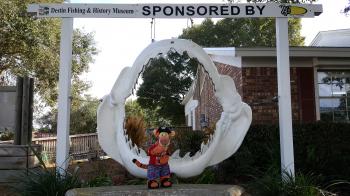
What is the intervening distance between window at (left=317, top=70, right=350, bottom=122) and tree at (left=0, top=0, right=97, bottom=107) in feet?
38.0

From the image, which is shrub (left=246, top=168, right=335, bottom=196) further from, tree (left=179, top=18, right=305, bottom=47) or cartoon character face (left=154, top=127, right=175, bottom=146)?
tree (left=179, top=18, right=305, bottom=47)

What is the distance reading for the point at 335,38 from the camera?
1809cm

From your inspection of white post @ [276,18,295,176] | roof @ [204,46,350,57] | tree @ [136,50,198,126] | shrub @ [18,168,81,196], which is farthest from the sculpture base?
roof @ [204,46,350,57]

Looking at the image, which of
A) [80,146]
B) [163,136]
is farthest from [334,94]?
[80,146]

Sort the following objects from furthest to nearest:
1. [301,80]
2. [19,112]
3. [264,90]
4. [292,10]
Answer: [301,80]
[264,90]
[19,112]
[292,10]

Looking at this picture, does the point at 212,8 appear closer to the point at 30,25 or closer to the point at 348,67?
the point at 348,67

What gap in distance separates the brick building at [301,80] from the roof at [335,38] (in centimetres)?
560

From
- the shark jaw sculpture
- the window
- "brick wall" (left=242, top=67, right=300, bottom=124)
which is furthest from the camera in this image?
the window

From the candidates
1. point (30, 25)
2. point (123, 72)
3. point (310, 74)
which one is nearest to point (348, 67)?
point (310, 74)

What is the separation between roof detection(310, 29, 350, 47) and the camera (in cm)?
1755

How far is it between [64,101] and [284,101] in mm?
3442

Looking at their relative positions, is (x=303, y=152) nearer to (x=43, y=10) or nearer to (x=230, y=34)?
(x=43, y=10)

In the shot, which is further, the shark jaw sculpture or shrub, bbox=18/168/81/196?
the shark jaw sculpture

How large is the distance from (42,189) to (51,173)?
313 millimetres
